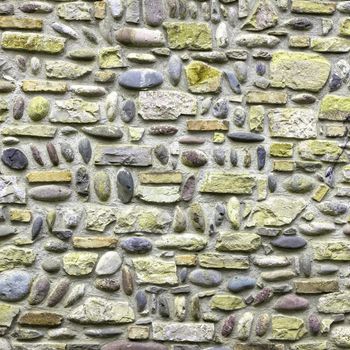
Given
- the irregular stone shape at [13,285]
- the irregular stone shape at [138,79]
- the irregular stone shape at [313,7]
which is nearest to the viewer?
the irregular stone shape at [13,285]

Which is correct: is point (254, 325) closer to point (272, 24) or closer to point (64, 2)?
point (272, 24)

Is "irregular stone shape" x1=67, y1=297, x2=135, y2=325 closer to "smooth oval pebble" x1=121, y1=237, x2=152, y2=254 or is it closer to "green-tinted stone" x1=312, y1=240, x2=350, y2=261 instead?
"smooth oval pebble" x1=121, y1=237, x2=152, y2=254

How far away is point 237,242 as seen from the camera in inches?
98.3

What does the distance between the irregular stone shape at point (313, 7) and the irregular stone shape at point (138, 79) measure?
0.68 metres

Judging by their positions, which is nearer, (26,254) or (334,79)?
(26,254)

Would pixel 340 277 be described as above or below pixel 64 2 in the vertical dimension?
below

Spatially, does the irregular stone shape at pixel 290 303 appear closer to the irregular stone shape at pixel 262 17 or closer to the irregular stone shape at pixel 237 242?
the irregular stone shape at pixel 237 242

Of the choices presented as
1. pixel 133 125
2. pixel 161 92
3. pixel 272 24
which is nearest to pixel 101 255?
pixel 133 125

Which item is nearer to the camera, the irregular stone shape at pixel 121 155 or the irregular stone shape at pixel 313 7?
the irregular stone shape at pixel 121 155

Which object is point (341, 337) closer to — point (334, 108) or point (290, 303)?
point (290, 303)

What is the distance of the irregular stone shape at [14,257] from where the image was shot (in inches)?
94.0

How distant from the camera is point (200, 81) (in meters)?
2.53

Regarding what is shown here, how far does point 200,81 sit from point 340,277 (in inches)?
39.9

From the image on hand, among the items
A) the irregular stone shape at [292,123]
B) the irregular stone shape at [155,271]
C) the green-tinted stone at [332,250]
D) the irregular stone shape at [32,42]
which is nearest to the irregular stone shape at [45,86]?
the irregular stone shape at [32,42]
